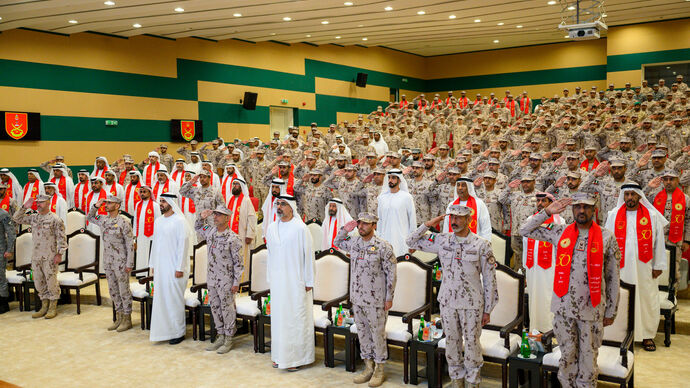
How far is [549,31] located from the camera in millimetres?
20484

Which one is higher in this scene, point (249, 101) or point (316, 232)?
point (249, 101)

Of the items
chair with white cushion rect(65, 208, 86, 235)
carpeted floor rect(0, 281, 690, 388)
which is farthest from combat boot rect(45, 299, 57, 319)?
chair with white cushion rect(65, 208, 86, 235)

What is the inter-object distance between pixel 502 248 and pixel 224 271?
2943 millimetres

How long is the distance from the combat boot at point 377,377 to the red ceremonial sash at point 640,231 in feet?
7.95

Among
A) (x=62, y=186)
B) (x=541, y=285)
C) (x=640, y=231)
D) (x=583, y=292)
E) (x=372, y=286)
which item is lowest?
(x=541, y=285)

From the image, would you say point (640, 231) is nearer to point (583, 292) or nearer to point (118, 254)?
point (583, 292)

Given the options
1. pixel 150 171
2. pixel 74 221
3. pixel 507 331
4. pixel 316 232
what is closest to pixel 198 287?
pixel 316 232

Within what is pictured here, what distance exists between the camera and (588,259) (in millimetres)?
4113

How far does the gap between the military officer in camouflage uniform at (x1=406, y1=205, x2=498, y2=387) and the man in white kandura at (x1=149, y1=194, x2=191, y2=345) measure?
3096 mm

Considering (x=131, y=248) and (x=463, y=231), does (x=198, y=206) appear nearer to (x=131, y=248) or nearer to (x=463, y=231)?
(x=131, y=248)

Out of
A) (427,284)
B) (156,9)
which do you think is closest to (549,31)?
(156,9)

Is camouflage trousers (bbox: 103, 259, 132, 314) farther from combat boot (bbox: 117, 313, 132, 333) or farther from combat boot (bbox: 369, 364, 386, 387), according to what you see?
combat boot (bbox: 369, 364, 386, 387)

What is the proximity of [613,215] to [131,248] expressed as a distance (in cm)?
516

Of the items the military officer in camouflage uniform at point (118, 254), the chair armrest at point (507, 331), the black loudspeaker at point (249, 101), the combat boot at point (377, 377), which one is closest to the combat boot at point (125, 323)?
the military officer in camouflage uniform at point (118, 254)
